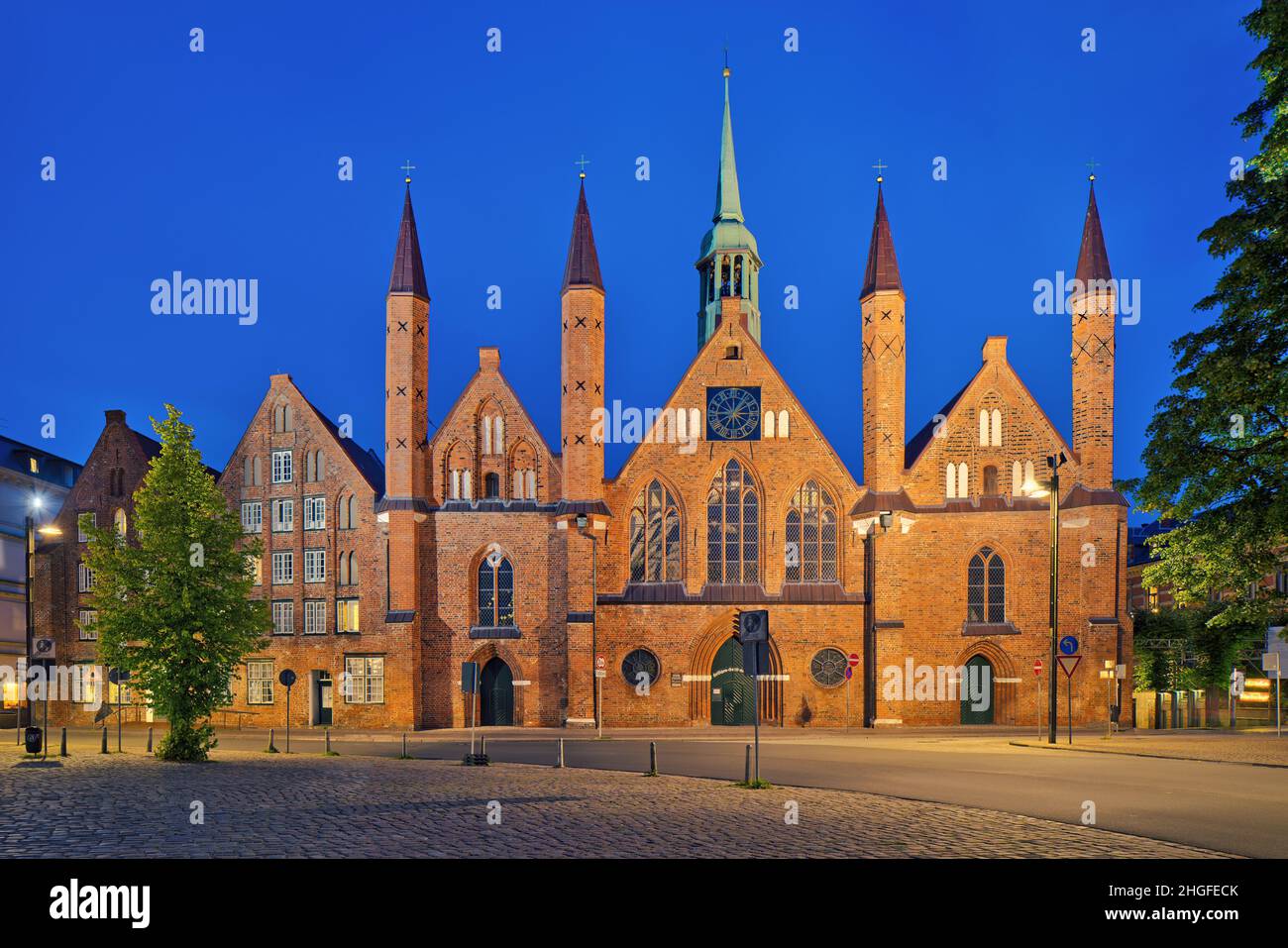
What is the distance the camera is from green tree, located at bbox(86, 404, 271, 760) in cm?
2458

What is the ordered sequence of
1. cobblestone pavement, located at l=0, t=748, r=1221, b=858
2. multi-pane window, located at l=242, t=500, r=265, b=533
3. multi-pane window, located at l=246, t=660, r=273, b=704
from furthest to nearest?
1. multi-pane window, located at l=242, t=500, r=265, b=533
2. multi-pane window, located at l=246, t=660, r=273, b=704
3. cobblestone pavement, located at l=0, t=748, r=1221, b=858

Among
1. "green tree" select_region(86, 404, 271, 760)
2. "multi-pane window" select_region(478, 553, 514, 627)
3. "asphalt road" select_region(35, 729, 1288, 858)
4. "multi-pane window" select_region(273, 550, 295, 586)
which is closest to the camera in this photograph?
"asphalt road" select_region(35, 729, 1288, 858)

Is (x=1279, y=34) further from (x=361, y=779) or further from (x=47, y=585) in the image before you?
(x=47, y=585)

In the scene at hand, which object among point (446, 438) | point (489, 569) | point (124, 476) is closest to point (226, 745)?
point (489, 569)

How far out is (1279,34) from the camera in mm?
17750

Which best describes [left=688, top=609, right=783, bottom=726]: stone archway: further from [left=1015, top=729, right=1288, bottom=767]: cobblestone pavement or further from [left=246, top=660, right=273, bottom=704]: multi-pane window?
[left=246, top=660, right=273, bottom=704]: multi-pane window

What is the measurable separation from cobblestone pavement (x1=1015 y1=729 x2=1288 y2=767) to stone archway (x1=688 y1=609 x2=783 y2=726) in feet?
37.3

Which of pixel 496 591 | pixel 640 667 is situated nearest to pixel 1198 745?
pixel 640 667

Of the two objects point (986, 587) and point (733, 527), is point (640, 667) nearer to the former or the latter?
point (733, 527)

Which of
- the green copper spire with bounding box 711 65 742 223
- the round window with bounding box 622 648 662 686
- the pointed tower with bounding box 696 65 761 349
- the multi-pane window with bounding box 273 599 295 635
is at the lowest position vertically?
the round window with bounding box 622 648 662 686

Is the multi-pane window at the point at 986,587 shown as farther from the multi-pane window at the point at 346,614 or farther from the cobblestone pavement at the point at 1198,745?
the multi-pane window at the point at 346,614

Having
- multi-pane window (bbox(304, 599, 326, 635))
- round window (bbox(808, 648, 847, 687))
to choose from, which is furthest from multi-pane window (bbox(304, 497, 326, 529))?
round window (bbox(808, 648, 847, 687))

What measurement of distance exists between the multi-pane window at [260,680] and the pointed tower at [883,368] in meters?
27.1

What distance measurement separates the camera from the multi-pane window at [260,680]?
140ft
